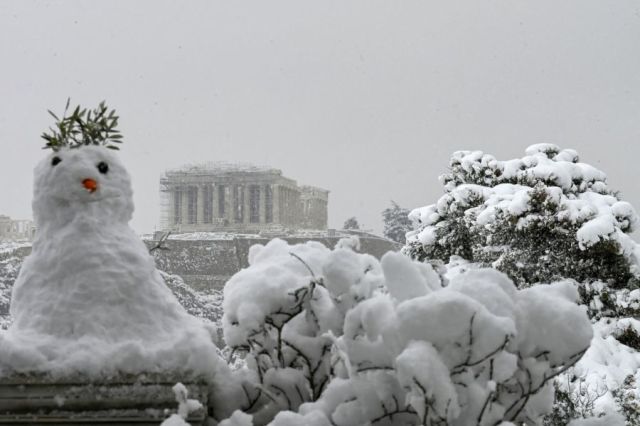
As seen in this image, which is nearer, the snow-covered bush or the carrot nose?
the snow-covered bush

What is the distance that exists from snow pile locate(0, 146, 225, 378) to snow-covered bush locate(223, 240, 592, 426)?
0.67 ft

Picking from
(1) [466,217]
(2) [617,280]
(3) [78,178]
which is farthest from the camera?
(1) [466,217]

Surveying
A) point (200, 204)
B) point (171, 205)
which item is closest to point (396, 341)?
point (200, 204)

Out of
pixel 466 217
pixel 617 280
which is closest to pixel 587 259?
pixel 617 280

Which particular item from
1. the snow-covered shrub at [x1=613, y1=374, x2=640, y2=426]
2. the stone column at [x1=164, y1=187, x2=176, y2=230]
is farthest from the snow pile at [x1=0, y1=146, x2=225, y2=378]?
the stone column at [x1=164, y1=187, x2=176, y2=230]

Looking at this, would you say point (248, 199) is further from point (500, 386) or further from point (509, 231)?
point (500, 386)

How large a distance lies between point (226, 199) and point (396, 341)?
54.5 m

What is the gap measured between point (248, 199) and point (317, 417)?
5429 cm

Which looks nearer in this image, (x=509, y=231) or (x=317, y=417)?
(x=317, y=417)

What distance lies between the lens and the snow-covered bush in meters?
1.61

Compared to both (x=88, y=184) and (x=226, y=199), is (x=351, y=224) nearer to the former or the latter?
(x=226, y=199)

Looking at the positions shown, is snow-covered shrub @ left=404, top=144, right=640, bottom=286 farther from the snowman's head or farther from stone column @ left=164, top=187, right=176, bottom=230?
stone column @ left=164, top=187, right=176, bottom=230

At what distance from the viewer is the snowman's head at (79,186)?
78.8 inches

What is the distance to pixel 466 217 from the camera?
11.4 meters
